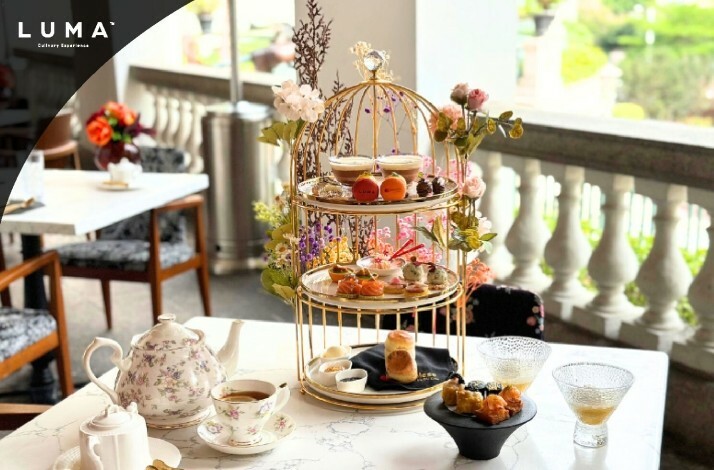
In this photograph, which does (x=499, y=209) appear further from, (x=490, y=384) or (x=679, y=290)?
(x=490, y=384)

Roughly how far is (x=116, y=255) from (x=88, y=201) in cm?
33

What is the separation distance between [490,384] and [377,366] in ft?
1.06

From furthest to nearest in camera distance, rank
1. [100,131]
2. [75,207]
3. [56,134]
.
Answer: [56,134]
[100,131]
[75,207]

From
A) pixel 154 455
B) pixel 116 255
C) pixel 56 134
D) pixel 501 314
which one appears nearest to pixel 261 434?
pixel 154 455

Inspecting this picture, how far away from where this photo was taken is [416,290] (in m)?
1.86

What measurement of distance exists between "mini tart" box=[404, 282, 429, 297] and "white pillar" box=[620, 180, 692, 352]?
139cm

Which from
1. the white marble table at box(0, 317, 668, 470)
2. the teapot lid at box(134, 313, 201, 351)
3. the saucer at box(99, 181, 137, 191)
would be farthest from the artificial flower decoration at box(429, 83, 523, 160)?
the saucer at box(99, 181, 137, 191)

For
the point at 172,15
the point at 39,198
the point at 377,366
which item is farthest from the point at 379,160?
the point at 172,15

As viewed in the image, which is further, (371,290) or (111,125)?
(111,125)

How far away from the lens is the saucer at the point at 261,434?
1624 millimetres

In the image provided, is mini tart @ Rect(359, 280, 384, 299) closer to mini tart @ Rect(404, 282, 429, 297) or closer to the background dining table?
mini tart @ Rect(404, 282, 429, 297)

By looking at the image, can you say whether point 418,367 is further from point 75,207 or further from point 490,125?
point 75,207

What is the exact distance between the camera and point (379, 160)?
1.94 m

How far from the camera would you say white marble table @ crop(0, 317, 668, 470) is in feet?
5.27
